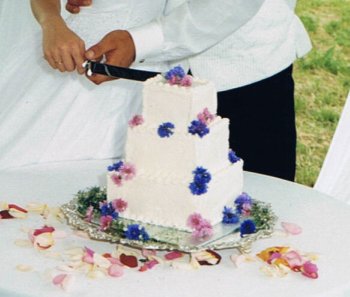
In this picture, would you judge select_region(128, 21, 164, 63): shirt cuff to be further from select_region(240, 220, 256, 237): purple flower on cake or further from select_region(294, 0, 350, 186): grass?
select_region(294, 0, 350, 186): grass

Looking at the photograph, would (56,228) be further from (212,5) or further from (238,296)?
(212,5)

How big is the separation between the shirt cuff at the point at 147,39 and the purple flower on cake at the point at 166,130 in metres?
0.42

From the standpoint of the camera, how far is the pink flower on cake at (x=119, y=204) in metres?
1.59

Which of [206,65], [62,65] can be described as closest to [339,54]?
[206,65]

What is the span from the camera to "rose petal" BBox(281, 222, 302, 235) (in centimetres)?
165

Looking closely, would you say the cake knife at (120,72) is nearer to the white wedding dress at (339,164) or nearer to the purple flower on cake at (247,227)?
the purple flower on cake at (247,227)

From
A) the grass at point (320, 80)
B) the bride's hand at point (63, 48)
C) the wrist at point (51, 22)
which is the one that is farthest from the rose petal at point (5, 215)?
the grass at point (320, 80)

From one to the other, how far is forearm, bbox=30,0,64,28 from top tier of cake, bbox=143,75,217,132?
481mm

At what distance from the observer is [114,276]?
1.45 metres

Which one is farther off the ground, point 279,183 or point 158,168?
point 158,168

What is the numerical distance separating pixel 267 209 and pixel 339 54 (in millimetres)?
2888

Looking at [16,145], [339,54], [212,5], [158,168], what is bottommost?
[339,54]

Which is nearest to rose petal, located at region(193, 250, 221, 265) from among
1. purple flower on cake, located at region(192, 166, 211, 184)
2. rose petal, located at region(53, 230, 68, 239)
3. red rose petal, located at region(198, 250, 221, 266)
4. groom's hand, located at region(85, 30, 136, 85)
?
red rose petal, located at region(198, 250, 221, 266)

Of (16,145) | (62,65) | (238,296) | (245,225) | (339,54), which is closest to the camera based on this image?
(238,296)
